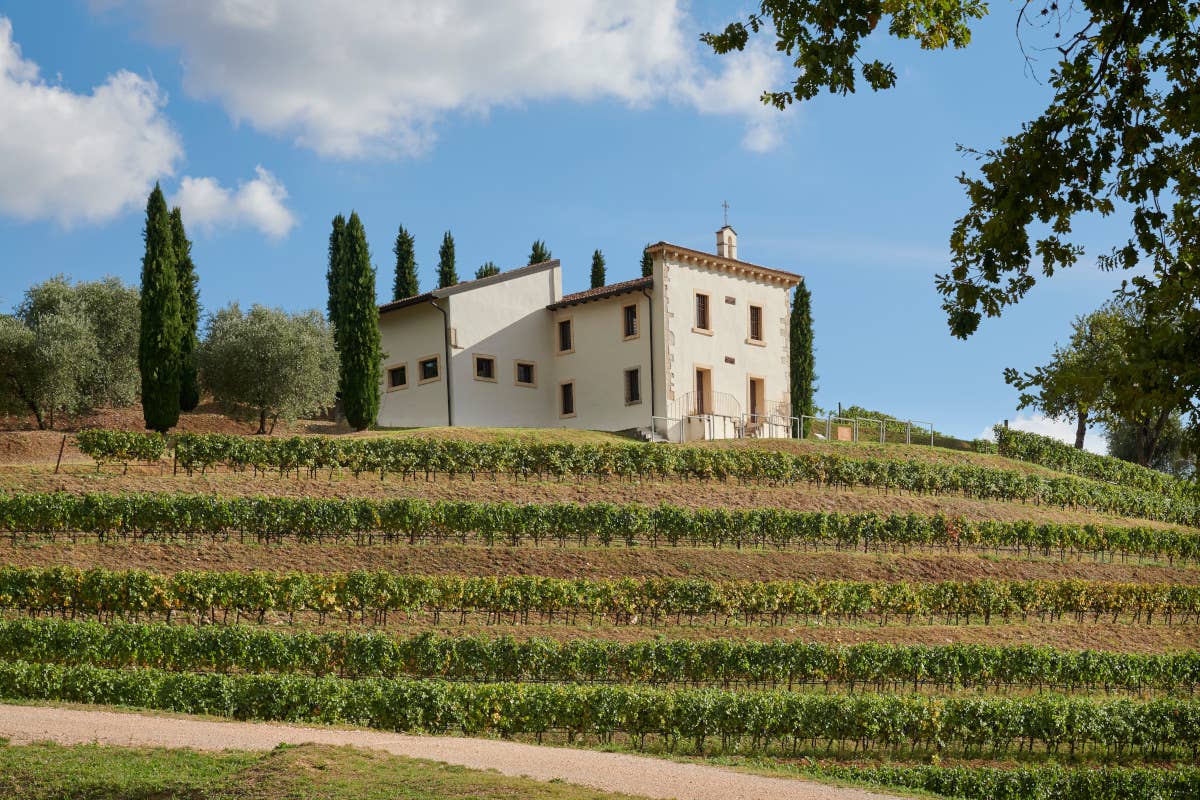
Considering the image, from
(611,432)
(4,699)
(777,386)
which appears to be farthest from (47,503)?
(777,386)

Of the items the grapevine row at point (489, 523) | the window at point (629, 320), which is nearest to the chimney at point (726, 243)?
the window at point (629, 320)

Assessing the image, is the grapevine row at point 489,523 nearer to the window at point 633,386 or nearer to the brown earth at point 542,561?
the brown earth at point 542,561

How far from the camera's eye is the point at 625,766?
50.2ft

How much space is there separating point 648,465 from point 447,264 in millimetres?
28893

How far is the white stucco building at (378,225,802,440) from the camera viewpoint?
40.2 metres

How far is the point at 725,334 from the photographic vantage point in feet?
138

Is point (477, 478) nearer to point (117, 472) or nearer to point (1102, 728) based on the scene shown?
point (117, 472)

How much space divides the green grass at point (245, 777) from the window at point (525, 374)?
28470mm

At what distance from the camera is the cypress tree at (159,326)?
1379 inches

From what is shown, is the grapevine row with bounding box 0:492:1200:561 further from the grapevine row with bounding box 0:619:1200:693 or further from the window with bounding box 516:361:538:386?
the window with bounding box 516:361:538:386

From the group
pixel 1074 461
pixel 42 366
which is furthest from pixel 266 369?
pixel 1074 461

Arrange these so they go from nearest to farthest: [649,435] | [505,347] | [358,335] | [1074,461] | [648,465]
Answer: [648,465] < [649,435] < [358,335] < [505,347] < [1074,461]

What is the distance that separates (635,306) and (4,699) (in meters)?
26.4

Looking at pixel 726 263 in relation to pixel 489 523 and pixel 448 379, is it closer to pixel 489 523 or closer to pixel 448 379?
pixel 448 379
